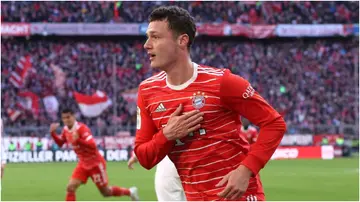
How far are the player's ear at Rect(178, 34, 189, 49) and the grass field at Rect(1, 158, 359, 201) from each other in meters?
11.6

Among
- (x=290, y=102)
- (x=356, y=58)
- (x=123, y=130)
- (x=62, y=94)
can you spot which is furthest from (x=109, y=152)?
(x=356, y=58)

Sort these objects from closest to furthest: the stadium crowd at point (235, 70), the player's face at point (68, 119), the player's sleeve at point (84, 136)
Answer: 1. the player's sleeve at point (84, 136)
2. the player's face at point (68, 119)
3. the stadium crowd at point (235, 70)

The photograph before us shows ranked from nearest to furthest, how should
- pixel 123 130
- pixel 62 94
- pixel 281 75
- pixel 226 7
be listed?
1. pixel 123 130
2. pixel 62 94
3. pixel 281 75
4. pixel 226 7

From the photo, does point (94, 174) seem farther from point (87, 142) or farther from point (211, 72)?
point (211, 72)

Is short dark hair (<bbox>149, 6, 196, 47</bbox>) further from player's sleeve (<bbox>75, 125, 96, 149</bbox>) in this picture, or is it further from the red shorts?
the red shorts

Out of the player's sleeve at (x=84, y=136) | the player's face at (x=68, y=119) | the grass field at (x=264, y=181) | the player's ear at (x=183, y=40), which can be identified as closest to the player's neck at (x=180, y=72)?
the player's ear at (x=183, y=40)

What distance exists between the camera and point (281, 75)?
4438 centimetres

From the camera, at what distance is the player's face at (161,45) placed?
456 centimetres

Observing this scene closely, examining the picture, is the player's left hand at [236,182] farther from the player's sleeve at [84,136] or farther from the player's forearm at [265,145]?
the player's sleeve at [84,136]

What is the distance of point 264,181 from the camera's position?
21016 mm

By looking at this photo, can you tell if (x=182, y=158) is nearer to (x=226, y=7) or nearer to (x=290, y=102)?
(x=290, y=102)

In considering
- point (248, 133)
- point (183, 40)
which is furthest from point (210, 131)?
point (248, 133)

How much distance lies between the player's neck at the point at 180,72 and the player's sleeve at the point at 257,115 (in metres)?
0.22

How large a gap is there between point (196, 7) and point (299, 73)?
726 cm
